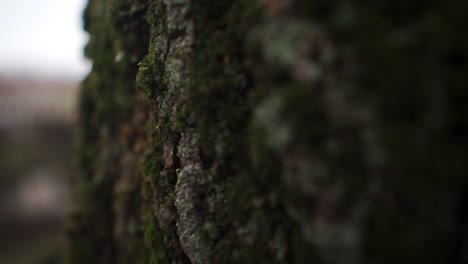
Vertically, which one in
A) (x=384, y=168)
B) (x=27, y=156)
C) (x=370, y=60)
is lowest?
(x=27, y=156)

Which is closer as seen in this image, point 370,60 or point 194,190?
point 370,60

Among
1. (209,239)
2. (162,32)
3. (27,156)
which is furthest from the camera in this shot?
(27,156)

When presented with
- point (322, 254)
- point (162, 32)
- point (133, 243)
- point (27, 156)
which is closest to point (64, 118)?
point (27, 156)

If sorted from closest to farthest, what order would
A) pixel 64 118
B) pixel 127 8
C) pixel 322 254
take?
pixel 322 254
pixel 127 8
pixel 64 118

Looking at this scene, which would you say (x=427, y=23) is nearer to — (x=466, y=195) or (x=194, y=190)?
(x=466, y=195)

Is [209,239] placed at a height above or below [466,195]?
below

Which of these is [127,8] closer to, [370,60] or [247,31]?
[247,31]
